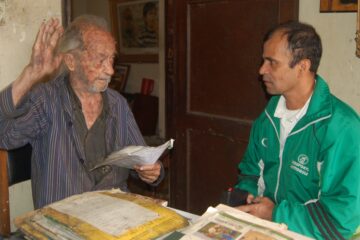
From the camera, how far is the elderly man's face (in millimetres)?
1690

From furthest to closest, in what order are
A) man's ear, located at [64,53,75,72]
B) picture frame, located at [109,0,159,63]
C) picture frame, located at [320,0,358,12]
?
picture frame, located at [109,0,159,63]
picture frame, located at [320,0,358,12]
man's ear, located at [64,53,75,72]

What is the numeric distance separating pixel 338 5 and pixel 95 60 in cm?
124

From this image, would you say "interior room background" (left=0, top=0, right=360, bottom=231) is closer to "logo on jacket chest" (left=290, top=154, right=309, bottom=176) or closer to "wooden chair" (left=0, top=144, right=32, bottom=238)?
"wooden chair" (left=0, top=144, right=32, bottom=238)

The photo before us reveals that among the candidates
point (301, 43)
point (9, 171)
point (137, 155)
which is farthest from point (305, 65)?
point (9, 171)

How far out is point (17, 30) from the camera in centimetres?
206

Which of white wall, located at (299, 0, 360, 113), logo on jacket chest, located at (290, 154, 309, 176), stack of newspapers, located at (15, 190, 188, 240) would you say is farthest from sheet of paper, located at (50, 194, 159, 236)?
white wall, located at (299, 0, 360, 113)

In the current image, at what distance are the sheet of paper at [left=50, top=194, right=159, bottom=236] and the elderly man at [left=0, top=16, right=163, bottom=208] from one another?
445 mm

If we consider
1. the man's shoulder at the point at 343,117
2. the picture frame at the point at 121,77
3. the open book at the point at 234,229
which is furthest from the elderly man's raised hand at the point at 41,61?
the picture frame at the point at 121,77

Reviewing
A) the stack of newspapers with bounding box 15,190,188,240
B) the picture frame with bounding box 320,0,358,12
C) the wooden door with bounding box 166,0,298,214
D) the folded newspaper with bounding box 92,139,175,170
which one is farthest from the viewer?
the wooden door with bounding box 166,0,298,214

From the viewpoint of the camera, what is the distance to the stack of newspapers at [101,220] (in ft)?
3.30

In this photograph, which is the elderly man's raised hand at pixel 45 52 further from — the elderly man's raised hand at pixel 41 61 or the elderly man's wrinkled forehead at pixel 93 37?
the elderly man's wrinkled forehead at pixel 93 37

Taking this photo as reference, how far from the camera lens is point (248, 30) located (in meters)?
2.51

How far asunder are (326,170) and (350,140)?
0.15 metres

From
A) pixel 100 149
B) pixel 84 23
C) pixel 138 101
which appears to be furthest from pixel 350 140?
pixel 138 101
